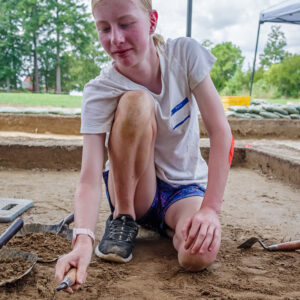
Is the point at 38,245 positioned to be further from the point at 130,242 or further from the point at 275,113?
the point at 275,113

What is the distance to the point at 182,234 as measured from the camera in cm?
129

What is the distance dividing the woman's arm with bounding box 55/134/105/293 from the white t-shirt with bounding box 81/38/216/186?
0.07 meters

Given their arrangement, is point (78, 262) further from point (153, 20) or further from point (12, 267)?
point (153, 20)

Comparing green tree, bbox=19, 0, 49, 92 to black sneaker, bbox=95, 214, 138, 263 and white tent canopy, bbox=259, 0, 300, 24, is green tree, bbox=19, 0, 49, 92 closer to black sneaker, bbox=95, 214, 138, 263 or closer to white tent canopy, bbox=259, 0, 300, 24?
white tent canopy, bbox=259, 0, 300, 24

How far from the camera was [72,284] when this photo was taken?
0.88 m

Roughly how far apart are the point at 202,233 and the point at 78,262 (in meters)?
0.41

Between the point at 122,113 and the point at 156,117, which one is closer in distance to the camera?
the point at 122,113

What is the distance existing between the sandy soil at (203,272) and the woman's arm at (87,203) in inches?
7.7

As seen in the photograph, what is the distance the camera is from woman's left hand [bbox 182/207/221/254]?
114cm

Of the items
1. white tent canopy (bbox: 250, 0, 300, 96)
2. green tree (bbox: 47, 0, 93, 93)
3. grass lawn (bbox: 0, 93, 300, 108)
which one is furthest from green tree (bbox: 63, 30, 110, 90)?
white tent canopy (bbox: 250, 0, 300, 96)

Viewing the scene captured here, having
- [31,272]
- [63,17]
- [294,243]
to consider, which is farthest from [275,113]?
[63,17]

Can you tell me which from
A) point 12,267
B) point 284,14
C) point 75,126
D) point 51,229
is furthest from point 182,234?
point 284,14

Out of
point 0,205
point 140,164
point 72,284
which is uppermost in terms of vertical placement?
point 140,164

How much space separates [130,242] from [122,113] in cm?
52
